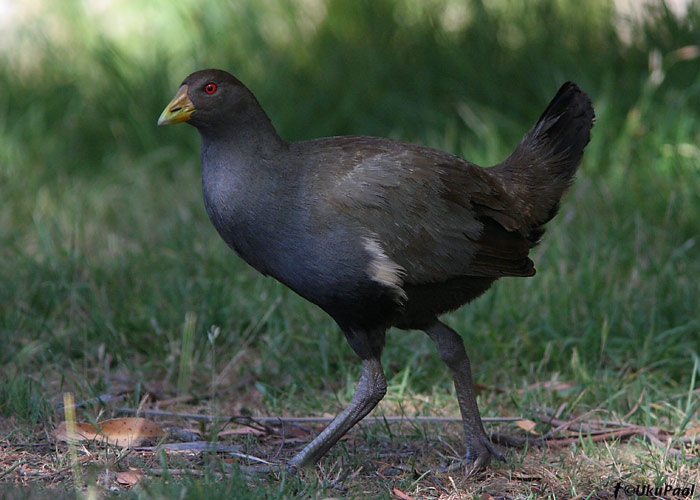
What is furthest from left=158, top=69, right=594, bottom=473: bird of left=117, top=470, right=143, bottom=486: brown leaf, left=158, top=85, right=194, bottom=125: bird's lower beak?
left=117, top=470, right=143, bottom=486: brown leaf

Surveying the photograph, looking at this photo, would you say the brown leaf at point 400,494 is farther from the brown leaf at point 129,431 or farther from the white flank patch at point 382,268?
the brown leaf at point 129,431

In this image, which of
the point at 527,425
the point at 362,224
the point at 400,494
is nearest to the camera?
the point at 400,494

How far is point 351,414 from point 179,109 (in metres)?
1.47

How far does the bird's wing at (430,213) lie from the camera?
3.77 meters

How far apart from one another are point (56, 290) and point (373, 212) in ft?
7.63

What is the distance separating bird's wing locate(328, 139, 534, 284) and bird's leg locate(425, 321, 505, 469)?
0.34 metres

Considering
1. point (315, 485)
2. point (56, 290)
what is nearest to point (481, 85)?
point (56, 290)

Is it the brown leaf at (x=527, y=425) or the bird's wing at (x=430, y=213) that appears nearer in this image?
the bird's wing at (x=430, y=213)

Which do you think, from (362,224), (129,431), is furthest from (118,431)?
(362,224)

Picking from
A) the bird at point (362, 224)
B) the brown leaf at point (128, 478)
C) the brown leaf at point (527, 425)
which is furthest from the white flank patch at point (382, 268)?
the brown leaf at point (128, 478)

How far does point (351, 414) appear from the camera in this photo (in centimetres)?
389

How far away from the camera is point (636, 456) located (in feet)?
13.1

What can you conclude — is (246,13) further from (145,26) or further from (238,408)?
(238,408)

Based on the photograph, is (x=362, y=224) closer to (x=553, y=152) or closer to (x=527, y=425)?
(x=553, y=152)
